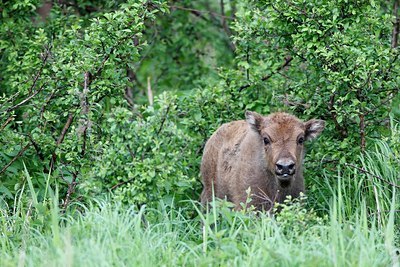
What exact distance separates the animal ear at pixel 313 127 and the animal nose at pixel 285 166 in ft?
2.49

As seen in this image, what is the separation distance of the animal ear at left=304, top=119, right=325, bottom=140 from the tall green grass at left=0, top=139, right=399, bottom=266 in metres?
0.66

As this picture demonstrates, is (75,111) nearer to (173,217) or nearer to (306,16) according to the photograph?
(173,217)

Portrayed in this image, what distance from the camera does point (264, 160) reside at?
9789 mm

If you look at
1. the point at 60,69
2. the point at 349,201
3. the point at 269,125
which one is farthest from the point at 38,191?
the point at 349,201

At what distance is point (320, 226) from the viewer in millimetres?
7926

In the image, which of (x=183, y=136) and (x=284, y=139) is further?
(x=284, y=139)

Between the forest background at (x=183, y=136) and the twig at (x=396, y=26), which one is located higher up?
the twig at (x=396, y=26)

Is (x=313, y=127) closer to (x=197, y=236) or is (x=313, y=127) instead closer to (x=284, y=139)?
(x=284, y=139)

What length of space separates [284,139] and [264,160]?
0.37 m

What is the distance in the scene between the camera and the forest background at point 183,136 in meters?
7.88

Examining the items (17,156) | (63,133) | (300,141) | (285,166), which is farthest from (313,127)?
(17,156)

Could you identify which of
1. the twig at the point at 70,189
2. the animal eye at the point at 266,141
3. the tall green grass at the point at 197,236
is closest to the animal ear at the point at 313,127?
the animal eye at the point at 266,141

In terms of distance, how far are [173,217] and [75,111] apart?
162 cm

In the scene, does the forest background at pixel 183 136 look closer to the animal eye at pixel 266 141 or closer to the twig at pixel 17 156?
the twig at pixel 17 156
